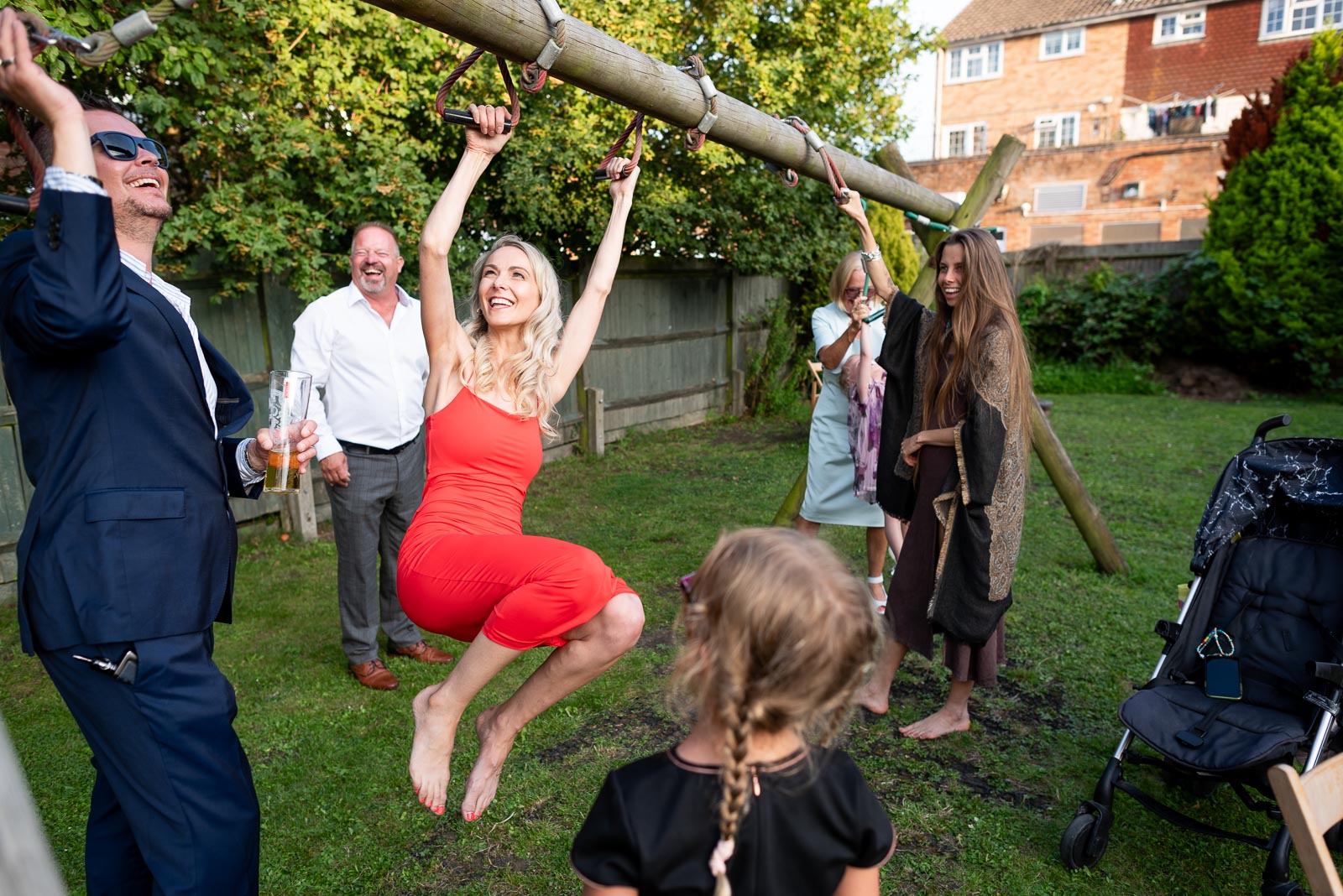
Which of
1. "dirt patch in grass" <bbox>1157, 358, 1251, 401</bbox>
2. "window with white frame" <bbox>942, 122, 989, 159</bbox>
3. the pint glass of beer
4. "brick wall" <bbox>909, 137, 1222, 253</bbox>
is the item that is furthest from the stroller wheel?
"window with white frame" <bbox>942, 122, 989, 159</bbox>

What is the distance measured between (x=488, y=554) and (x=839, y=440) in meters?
3.43

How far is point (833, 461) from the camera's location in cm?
536

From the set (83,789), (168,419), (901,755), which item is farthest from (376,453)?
(901,755)

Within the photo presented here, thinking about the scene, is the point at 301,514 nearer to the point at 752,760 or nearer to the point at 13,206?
the point at 13,206

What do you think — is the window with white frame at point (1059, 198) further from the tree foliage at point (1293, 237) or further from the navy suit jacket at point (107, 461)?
the navy suit jacket at point (107, 461)

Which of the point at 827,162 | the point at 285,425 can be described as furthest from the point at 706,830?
the point at 827,162

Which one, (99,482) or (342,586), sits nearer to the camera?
(99,482)

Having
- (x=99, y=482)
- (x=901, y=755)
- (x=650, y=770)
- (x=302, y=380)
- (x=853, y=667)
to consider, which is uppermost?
(x=302, y=380)

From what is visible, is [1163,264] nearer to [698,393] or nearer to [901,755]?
[698,393]

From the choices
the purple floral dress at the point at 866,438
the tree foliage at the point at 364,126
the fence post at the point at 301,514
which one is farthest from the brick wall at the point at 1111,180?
the fence post at the point at 301,514

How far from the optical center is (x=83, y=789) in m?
3.45

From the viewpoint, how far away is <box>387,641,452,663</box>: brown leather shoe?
4664mm

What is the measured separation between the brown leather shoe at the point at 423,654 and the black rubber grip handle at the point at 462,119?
3.01 meters

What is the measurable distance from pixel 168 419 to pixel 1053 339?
16.2 meters
